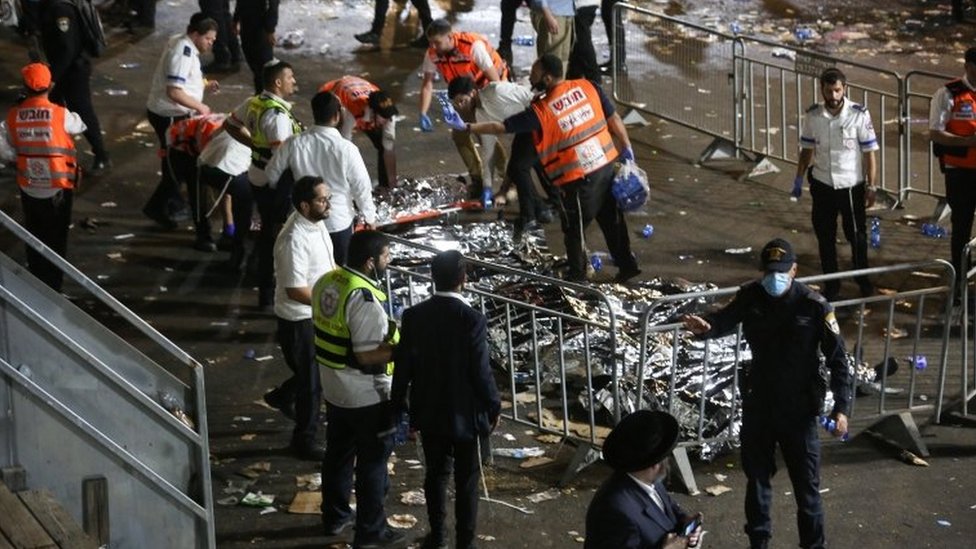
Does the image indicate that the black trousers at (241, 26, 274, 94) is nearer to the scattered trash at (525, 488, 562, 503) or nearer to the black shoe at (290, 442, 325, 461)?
the black shoe at (290, 442, 325, 461)

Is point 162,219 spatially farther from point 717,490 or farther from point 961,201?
point 961,201

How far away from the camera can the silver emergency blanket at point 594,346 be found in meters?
8.98

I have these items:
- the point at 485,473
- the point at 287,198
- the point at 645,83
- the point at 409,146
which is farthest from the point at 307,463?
the point at 645,83

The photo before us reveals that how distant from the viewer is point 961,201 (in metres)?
11.2

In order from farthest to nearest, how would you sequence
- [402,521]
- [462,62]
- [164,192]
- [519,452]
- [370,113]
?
1. [462,62]
2. [164,192]
3. [370,113]
4. [519,452]
5. [402,521]

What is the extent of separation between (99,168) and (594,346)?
5795 mm

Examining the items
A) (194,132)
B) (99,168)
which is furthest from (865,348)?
(99,168)

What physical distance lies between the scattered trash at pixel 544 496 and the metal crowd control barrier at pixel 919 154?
5.12m

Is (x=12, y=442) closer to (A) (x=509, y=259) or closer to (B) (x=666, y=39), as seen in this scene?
(A) (x=509, y=259)

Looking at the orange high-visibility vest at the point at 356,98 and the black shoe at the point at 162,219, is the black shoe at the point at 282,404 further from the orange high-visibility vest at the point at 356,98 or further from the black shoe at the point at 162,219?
the black shoe at the point at 162,219

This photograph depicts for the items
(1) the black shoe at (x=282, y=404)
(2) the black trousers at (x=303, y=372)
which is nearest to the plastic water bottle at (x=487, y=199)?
(1) the black shoe at (x=282, y=404)

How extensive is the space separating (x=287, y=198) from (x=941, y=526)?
4.63 metres

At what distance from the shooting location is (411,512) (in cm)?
849

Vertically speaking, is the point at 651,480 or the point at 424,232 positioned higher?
the point at 651,480
